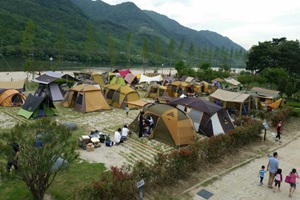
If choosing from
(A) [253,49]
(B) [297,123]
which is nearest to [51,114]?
(B) [297,123]

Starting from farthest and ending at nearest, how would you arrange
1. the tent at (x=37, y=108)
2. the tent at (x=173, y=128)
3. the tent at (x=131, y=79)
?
1. the tent at (x=131, y=79)
2. the tent at (x=37, y=108)
3. the tent at (x=173, y=128)

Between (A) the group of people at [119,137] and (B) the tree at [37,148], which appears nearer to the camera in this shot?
(B) the tree at [37,148]

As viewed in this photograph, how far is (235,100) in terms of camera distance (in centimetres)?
1886

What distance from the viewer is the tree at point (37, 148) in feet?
19.9

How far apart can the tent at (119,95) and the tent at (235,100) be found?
258 inches

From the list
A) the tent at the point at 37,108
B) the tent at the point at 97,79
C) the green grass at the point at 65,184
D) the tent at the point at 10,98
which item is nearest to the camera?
the green grass at the point at 65,184

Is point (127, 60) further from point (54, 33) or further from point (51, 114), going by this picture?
point (51, 114)

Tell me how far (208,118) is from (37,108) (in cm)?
1014

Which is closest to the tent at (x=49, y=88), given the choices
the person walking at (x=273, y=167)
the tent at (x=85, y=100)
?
the tent at (x=85, y=100)

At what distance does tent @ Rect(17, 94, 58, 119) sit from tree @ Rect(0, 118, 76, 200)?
9.55 meters

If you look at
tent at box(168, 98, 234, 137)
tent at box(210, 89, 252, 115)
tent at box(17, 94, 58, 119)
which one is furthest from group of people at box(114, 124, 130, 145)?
tent at box(210, 89, 252, 115)

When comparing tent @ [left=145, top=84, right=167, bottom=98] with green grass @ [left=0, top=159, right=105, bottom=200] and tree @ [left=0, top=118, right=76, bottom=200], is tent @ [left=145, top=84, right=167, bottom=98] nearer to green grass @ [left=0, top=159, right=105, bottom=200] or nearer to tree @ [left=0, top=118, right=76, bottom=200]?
green grass @ [left=0, top=159, right=105, bottom=200]

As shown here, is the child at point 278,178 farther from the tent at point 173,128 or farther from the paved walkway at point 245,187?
the tent at point 173,128

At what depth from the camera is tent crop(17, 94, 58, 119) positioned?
50.3 ft
